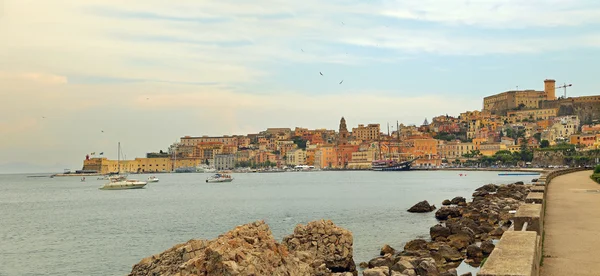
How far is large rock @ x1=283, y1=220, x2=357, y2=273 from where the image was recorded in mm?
13383

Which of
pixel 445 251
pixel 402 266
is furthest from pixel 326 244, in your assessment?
pixel 445 251

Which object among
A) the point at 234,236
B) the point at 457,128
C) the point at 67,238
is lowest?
the point at 67,238

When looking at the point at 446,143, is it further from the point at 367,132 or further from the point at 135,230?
the point at 135,230

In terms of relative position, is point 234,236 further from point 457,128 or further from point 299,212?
point 457,128

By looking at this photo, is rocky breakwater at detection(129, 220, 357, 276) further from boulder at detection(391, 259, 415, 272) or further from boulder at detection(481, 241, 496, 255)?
boulder at detection(481, 241, 496, 255)

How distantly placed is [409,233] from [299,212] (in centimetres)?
1277

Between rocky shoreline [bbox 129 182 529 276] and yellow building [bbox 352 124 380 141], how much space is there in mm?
159338

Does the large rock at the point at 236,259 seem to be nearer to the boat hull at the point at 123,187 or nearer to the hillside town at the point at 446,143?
the boat hull at the point at 123,187

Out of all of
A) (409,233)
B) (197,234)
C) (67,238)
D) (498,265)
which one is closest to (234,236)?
(498,265)

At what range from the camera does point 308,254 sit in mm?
12234

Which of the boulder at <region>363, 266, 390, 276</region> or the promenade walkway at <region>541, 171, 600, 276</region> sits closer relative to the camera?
the promenade walkway at <region>541, 171, 600, 276</region>

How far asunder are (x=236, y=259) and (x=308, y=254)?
11.7 feet

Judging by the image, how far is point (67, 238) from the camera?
85.3ft

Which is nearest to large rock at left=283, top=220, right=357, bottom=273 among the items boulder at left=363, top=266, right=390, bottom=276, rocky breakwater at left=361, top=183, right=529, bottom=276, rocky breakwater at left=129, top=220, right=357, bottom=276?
rocky breakwater at left=129, top=220, right=357, bottom=276
